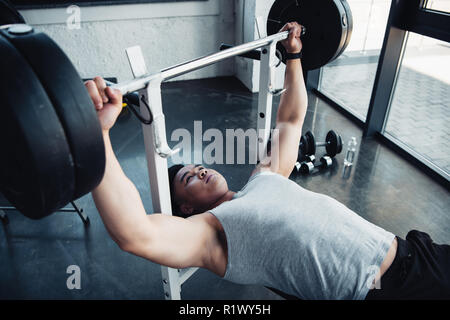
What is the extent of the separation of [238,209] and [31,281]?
1.25 m

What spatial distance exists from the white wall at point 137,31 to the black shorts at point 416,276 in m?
3.67

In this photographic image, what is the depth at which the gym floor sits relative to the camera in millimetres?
1614

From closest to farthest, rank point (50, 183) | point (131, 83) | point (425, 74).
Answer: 1. point (50, 183)
2. point (131, 83)
3. point (425, 74)

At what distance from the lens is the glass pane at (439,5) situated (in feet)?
7.20

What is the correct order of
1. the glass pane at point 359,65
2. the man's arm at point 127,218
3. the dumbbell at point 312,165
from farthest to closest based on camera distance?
the glass pane at point 359,65 < the dumbbell at point 312,165 < the man's arm at point 127,218

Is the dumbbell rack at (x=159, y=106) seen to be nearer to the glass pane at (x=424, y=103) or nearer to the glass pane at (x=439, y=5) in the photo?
the glass pane at (x=439, y=5)

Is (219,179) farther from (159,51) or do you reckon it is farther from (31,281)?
(159,51)

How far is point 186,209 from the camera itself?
1334mm

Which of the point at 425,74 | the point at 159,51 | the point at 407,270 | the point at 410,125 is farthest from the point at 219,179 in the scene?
the point at 159,51

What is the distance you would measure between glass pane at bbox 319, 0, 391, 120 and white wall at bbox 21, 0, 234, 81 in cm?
140

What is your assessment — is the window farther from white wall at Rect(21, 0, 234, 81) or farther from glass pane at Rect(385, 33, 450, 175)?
glass pane at Rect(385, 33, 450, 175)

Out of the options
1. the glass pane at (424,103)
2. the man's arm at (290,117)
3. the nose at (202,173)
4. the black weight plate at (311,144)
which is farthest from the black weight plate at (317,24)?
the glass pane at (424,103)

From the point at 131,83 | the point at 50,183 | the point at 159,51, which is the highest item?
the point at 131,83

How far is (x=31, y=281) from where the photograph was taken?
5.42ft
